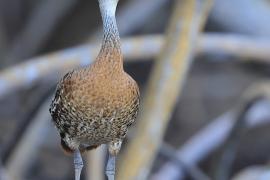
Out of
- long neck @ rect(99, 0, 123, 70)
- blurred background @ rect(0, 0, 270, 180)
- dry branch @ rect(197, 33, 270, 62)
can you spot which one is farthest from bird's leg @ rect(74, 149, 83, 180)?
dry branch @ rect(197, 33, 270, 62)

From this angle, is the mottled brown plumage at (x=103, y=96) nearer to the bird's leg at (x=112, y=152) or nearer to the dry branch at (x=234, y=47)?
the bird's leg at (x=112, y=152)

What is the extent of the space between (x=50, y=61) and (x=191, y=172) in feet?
2.05

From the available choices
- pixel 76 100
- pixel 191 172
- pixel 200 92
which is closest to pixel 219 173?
pixel 191 172

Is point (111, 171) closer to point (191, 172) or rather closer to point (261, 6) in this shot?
point (191, 172)

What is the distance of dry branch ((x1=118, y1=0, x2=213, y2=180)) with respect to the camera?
85.7 inches

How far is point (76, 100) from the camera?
143cm

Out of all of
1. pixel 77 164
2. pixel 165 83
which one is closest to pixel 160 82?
pixel 165 83

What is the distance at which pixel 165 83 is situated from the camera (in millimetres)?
2197

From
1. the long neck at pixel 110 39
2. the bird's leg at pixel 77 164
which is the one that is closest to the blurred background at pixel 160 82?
the bird's leg at pixel 77 164

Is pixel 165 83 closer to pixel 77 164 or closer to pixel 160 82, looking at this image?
pixel 160 82

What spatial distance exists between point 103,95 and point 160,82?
2.67ft

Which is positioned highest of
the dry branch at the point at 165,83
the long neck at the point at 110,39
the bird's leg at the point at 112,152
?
the dry branch at the point at 165,83

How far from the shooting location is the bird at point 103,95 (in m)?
1.39

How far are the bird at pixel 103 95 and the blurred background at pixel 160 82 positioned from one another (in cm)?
67
